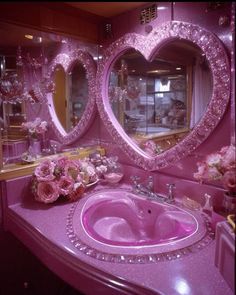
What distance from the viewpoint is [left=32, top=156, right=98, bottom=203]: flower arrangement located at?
142 cm

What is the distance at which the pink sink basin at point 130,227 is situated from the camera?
1.01 meters

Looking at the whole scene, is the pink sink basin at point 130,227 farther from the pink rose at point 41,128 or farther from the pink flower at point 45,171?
the pink rose at point 41,128

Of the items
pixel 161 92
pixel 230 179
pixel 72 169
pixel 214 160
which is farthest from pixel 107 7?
pixel 230 179

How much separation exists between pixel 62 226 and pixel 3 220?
445 millimetres

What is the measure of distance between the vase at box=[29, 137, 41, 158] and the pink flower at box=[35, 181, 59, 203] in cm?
34

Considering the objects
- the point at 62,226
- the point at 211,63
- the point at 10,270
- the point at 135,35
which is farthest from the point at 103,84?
the point at 10,270

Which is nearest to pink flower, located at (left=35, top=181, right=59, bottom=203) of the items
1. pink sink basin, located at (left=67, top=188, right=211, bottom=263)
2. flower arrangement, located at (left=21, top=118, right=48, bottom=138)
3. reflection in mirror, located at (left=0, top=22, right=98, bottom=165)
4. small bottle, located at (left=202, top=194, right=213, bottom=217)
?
pink sink basin, located at (left=67, top=188, right=211, bottom=263)

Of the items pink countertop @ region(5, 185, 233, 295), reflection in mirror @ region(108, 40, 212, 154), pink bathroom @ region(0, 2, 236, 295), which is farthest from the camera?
reflection in mirror @ region(108, 40, 212, 154)

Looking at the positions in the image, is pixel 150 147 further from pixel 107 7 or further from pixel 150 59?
pixel 107 7

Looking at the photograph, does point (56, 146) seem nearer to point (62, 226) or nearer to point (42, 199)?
point (42, 199)

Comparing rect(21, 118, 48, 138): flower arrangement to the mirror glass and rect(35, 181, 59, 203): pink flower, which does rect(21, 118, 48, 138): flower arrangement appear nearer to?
the mirror glass

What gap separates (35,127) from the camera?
180 cm

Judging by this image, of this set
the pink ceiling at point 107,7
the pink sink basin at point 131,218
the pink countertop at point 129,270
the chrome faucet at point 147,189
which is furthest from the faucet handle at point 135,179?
the pink ceiling at point 107,7

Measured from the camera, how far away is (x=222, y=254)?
0.73m
